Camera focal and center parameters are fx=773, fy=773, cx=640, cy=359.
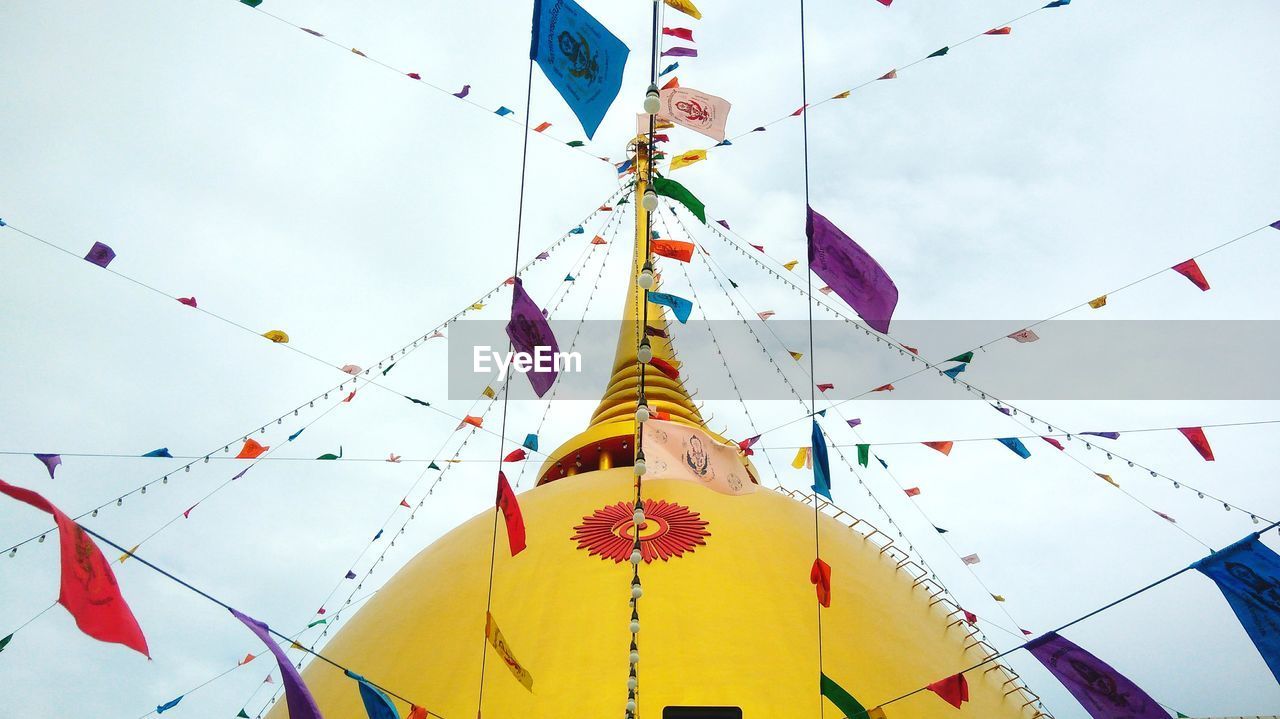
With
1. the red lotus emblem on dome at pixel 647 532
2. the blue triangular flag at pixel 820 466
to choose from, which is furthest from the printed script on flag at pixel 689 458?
the red lotus emblem on dome at pixel 647 532

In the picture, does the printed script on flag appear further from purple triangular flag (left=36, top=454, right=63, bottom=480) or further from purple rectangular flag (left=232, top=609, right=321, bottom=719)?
purple triangular flag (left=36, top=454, right=63, bottom=480)

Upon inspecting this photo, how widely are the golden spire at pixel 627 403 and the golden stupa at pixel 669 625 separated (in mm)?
1459

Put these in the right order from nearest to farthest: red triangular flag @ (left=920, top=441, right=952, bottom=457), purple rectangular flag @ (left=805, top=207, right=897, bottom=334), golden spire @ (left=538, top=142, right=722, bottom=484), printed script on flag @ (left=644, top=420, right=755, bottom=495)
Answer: purple rectangular flag @ (left=805, top=207, right=897, bottom=334), printed script on flag @ (left=644, top=420, right=755, bottom=495), red triangular flag @ (left=920, top=441, right=952, bottom=457), golden spire @ (left=538, top=142, right=722, bottom=484)

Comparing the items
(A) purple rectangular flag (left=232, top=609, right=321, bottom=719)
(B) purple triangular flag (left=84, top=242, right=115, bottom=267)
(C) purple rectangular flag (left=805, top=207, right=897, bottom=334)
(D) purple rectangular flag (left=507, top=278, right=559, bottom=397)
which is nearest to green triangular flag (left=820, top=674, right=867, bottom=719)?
(C) purple rectangular flag (left=805, top=207, right=897, bottom=334)

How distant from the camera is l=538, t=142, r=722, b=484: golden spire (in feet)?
33.4

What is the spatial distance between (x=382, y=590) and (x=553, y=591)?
8.71 feet

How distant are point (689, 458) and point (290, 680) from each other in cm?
231

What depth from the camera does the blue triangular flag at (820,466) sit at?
4.55 meters

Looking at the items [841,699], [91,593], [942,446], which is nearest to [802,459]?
[942,446]

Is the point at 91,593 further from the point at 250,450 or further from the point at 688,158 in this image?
the point at 688,158

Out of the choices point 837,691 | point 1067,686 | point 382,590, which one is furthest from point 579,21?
point 382,590

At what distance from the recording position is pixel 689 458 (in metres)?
4.53

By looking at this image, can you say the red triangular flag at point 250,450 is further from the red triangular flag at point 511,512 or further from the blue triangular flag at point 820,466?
the blue triangular flag at point 820,466

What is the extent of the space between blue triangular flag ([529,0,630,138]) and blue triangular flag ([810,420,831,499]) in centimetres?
216
